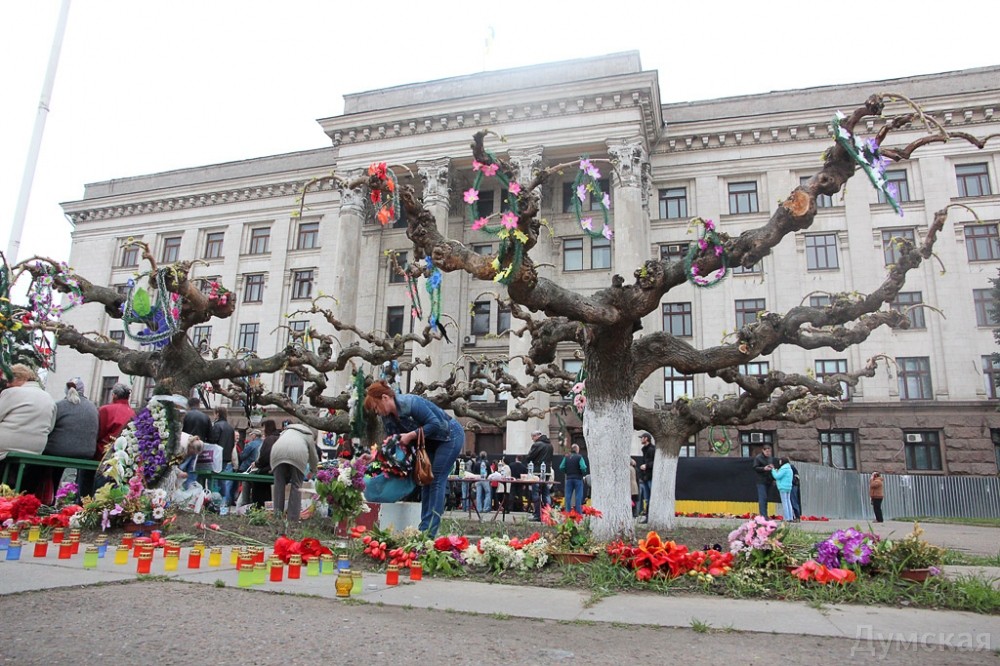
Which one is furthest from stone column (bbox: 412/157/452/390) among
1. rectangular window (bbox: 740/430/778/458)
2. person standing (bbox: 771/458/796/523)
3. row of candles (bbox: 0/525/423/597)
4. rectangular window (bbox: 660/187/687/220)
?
row of candles (bbox: 0/525/423/597)

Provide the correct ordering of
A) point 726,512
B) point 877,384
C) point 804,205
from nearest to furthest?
1. point 804,205
2. point 726,512
3. point 877,384

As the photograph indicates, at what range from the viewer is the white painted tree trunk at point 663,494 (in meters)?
12.9

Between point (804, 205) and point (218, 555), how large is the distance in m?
7.60

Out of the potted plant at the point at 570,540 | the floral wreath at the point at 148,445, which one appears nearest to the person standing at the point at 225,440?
the floral wreath at the point at 148,445

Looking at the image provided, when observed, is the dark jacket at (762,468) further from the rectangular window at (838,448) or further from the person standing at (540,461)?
the rectangular window at (838,448)

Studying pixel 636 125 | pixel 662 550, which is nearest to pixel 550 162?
pixel 636 125

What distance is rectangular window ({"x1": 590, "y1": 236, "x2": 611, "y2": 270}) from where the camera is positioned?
34.3 metres

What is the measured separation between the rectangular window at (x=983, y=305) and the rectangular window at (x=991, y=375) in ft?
5.38

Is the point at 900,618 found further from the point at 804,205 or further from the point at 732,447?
the point at 732,447

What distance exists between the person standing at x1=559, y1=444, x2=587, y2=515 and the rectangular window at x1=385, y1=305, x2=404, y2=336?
24.0 metres

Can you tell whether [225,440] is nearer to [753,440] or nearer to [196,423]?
[196,423]

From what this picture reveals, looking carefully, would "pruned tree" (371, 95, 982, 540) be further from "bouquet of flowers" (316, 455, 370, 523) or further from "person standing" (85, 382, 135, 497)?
"person standing" (85, 382, 135, 497)

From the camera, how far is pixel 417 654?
3.24 metres

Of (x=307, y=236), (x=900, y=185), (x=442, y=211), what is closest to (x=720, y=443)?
(x=900, y=185)
